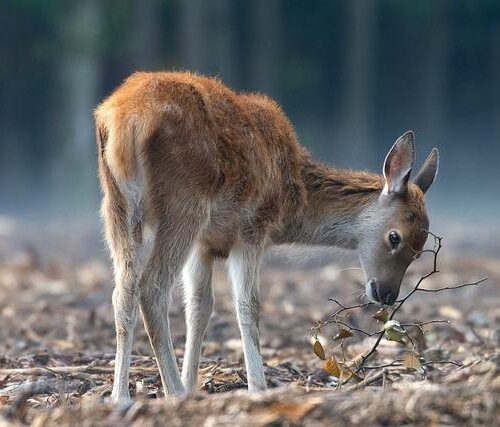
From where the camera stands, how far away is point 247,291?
8141 mm

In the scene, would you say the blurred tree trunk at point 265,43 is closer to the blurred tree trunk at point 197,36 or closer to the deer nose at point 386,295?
the blurred tree trunk at point 197,36

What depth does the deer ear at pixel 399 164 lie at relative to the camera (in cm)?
845

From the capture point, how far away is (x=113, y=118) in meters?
7.58

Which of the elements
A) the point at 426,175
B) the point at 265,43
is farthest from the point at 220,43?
the point at 426,175

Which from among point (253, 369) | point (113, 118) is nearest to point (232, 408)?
point (253, 369)

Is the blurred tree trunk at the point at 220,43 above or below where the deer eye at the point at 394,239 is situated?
above

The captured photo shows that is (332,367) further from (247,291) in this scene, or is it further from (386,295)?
(386,295)

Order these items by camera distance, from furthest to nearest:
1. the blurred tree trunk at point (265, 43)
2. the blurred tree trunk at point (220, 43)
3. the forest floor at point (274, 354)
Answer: the blurred tree trunk at point (265, 43), the blurred tree trunk at point (220, 43), the forest floor at point (274, 354)

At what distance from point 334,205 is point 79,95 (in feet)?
84.1

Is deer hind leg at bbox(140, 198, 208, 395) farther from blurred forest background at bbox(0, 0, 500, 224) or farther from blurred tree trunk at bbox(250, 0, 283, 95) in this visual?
blurred tree trunk at bbox(250, 0, 283, 95)

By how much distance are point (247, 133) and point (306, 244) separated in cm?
120

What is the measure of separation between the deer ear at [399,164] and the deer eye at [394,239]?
27 centimetres

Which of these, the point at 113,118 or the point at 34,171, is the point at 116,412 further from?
the point at 34,171

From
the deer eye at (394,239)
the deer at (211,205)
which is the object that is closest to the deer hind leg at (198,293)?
the deer at (211,205)
